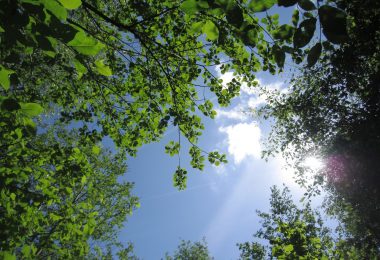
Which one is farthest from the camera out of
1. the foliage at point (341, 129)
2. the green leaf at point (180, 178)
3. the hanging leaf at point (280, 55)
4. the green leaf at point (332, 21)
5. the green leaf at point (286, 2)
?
the foliage at point (341, 129)

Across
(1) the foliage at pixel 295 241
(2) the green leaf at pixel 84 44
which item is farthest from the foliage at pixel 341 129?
(2) the green leaf at pixel 84 44

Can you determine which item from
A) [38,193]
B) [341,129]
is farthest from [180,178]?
[341,129]

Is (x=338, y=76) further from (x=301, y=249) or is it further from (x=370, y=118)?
(x=301, y=249)

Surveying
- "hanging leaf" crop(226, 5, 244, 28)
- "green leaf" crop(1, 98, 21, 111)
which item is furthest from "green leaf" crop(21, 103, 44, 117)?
"hanging leaf" crop(226, 5, 244, 28)

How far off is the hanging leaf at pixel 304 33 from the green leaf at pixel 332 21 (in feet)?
0.32

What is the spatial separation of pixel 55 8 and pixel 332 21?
1.40 meters

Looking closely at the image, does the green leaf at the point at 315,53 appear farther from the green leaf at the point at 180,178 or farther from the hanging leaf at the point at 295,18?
the green leaf at the point at 180,178

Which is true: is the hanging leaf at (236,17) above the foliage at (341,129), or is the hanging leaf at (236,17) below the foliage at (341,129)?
below

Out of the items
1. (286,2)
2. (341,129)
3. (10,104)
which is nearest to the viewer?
(286,2)

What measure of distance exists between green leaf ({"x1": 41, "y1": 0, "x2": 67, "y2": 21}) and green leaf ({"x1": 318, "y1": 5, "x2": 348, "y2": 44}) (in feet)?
4.27

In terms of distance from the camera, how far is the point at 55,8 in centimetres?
161

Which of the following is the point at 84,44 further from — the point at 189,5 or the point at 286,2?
the point at 286,2

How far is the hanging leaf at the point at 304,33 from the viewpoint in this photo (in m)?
1.47

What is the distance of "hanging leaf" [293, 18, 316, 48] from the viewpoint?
1.47 m
